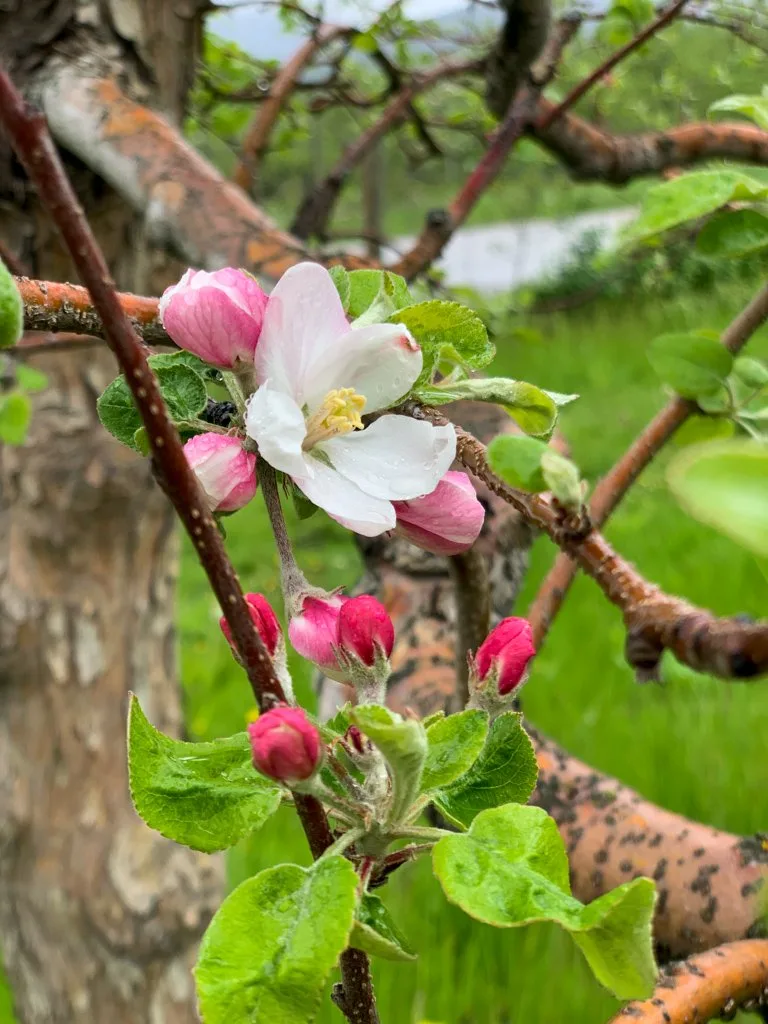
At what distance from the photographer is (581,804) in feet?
2.48

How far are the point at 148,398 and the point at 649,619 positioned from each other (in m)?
0.14

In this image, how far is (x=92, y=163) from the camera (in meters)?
0.98

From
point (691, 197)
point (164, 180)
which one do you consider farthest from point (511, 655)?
point (164, 180)

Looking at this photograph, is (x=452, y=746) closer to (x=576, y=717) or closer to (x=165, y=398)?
(x=165, y=398)

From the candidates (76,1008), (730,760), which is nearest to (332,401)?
(76,1008)

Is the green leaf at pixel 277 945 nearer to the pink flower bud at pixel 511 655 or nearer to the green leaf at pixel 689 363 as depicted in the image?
the pink flower bud at pixel 511 655

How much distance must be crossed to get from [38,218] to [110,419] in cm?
90

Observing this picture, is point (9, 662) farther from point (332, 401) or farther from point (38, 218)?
point (332, 401)

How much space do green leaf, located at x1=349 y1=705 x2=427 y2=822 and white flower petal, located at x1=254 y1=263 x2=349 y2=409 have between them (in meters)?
0.13

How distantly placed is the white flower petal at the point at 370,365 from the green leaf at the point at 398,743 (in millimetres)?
124

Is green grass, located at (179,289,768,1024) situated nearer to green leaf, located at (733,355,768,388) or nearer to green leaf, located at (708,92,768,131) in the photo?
green leaf, located at (733,355,768,388)

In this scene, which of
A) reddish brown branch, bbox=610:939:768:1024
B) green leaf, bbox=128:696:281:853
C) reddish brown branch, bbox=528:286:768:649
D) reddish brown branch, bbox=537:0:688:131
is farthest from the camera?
reddish brown branch, bbox=537:0:688:131

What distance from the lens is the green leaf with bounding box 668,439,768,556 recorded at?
170mm

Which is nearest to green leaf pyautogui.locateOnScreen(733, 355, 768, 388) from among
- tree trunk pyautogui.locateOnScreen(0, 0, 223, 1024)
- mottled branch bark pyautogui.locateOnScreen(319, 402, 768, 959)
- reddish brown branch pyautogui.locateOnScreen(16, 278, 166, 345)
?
mottled branch bark pyautogui.locateOnScreen(319, 402, 768, 959)
